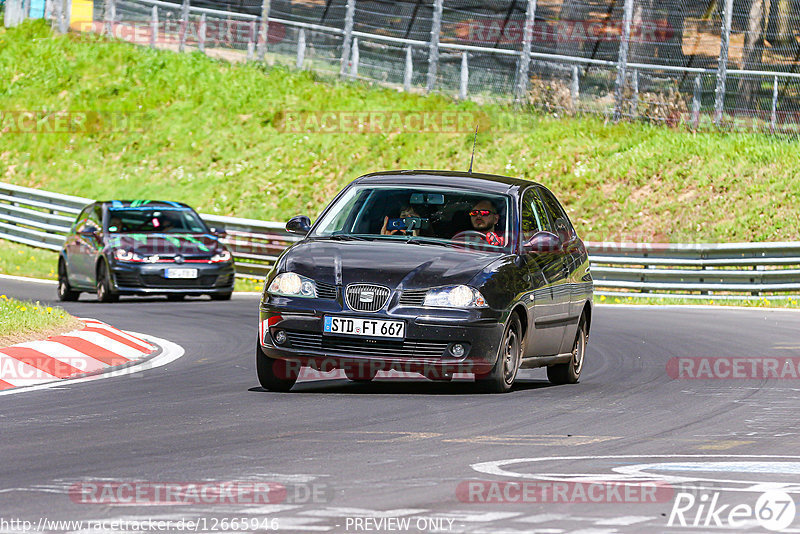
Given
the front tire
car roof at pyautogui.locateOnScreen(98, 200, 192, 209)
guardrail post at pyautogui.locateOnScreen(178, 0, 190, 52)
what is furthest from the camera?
guardrail post at pyautogui.locateOnScreen(178, 0, 190, 52)

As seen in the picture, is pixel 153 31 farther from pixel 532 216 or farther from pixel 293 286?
pixel 293 286

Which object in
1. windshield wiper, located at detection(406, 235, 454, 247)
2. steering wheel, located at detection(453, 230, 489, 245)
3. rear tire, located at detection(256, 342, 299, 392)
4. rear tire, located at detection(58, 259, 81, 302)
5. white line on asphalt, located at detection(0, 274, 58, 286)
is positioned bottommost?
white line on asphalt, located at detection(0, 274, 58, 286)

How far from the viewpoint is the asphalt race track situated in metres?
6.22

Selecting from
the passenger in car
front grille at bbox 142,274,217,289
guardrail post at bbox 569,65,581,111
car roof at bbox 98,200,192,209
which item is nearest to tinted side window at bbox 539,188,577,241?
the passenger in car

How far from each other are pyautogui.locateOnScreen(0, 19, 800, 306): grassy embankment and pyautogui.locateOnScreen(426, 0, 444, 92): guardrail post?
48 centimetres

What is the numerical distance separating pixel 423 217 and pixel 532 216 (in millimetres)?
987

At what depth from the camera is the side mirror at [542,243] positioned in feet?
38.0

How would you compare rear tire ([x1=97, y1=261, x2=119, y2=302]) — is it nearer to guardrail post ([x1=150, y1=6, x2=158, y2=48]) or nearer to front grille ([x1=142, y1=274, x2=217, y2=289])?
front grille ([x1=142, y1=274, x2=217, y2=289])

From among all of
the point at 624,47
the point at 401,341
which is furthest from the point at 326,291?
the point at 624,47

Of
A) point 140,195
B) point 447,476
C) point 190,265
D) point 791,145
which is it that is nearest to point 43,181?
point 140,195

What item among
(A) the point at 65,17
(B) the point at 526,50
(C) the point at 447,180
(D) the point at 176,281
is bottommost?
(D) the point at 176,281

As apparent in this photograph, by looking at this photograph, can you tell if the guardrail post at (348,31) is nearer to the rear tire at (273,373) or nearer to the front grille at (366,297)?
the rear tire at (273,373)

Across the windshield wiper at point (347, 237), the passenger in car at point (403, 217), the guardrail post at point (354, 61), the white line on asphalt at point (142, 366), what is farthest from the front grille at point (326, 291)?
the guardrail post at point (354, 61)

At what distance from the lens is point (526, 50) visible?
32031mm
